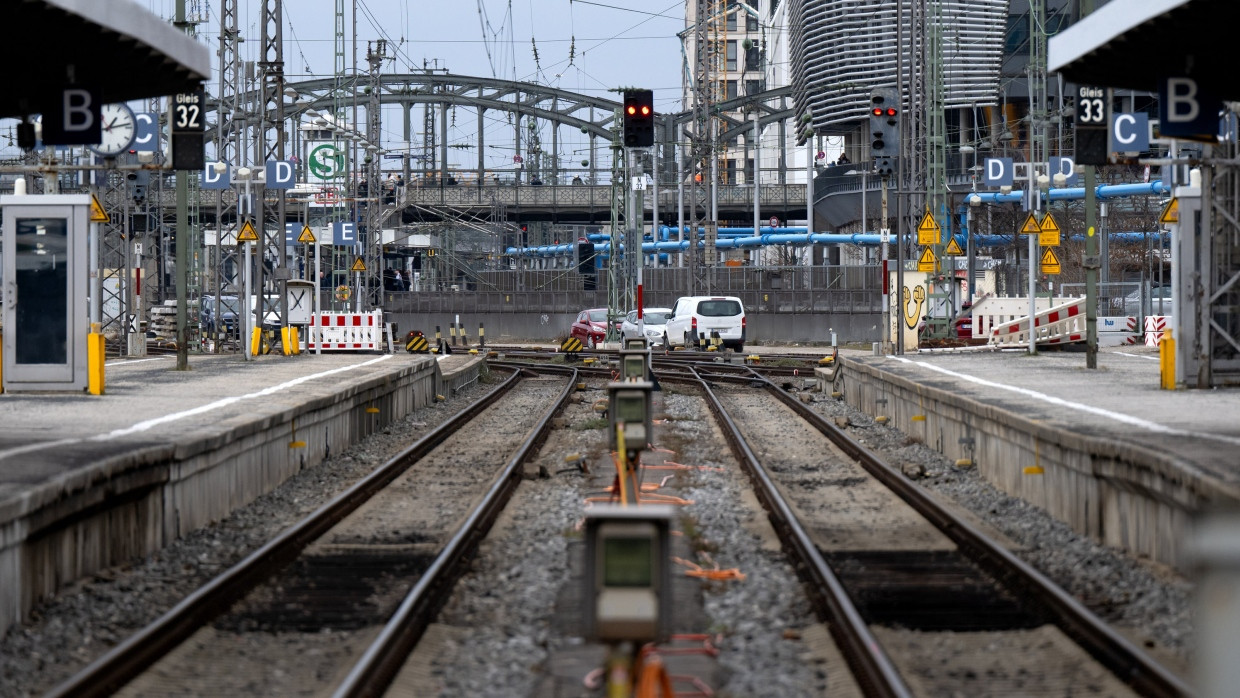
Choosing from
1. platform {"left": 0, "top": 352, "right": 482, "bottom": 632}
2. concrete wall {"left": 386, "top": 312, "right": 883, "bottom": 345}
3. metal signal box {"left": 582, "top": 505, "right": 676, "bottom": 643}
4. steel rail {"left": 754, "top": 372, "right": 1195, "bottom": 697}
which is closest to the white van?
concrete wall {"left": 386, "top": 312, "right": 883, "bottom": 345}

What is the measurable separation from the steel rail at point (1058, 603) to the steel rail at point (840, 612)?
3.60ft

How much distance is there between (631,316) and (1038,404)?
3046cm

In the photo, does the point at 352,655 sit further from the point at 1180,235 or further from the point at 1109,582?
the point at 1180,235

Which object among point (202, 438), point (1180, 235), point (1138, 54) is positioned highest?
point (1138, 54)

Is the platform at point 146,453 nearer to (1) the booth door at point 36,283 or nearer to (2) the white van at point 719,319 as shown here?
(1) the booth door at point 36,283

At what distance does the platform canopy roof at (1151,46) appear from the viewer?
12492mm

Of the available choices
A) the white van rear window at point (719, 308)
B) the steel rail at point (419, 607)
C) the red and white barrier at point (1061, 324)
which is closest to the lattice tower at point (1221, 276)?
the steel rail at point (419, 607)

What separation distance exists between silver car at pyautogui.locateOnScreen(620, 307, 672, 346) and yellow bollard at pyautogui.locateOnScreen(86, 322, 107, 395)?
84.2ft

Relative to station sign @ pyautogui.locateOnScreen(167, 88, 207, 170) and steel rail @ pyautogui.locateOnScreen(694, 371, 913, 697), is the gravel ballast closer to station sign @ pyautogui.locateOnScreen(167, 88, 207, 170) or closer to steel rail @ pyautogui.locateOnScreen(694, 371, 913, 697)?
steel rail @ pyautogui.locateOnScreen(694, 371, 913, 697)

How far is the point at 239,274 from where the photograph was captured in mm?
36594

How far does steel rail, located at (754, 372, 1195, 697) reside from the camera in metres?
7.08

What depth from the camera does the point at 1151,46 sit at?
14.1 meters

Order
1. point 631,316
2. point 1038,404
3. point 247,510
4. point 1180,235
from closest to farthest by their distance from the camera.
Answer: point 247,510 < point 1038,404 < point 1180,235 < point 631,316

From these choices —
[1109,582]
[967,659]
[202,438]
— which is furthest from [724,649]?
[202,438]
